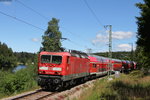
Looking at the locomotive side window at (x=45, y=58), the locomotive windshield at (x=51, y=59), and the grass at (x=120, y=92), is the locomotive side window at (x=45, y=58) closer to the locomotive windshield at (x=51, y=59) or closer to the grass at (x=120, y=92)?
the locomotive windshield at (x=51, y=59)

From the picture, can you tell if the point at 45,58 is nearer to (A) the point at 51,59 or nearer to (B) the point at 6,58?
(A) the point at 51,59

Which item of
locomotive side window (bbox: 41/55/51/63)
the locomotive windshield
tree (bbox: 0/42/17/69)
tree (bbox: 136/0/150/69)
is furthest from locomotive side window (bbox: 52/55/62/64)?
tree (bbox: 0/42/17/69)

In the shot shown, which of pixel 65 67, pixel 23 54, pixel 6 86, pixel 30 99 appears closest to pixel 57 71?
pixel 65 67

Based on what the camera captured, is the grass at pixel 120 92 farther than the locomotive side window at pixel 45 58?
No

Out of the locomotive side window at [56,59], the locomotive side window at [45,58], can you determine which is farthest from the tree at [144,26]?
the locomotive side window at [45,58]

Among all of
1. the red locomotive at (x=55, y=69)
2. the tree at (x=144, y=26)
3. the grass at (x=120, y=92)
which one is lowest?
the grass at (x=120, y=92)

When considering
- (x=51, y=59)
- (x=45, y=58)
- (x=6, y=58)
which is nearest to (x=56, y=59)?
(x=51, y=59)

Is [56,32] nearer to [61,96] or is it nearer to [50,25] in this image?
[50,25]

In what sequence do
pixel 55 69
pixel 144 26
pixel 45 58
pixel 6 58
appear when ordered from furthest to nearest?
pixel 6 58 < pixel 45 58 < pixel 55 69 < pixel 144 26

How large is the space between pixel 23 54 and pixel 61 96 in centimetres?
18144

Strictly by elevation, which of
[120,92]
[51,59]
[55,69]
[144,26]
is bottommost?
[120,92]

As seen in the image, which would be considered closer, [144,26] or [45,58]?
[144,26]

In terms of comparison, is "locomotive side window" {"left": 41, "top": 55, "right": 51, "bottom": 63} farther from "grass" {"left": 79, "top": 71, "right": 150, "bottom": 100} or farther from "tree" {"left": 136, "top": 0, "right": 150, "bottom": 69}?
"tree" {"left": 136, "top": 0, "right": 150, "bottom": 69}

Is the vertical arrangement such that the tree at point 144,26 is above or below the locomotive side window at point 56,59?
above
